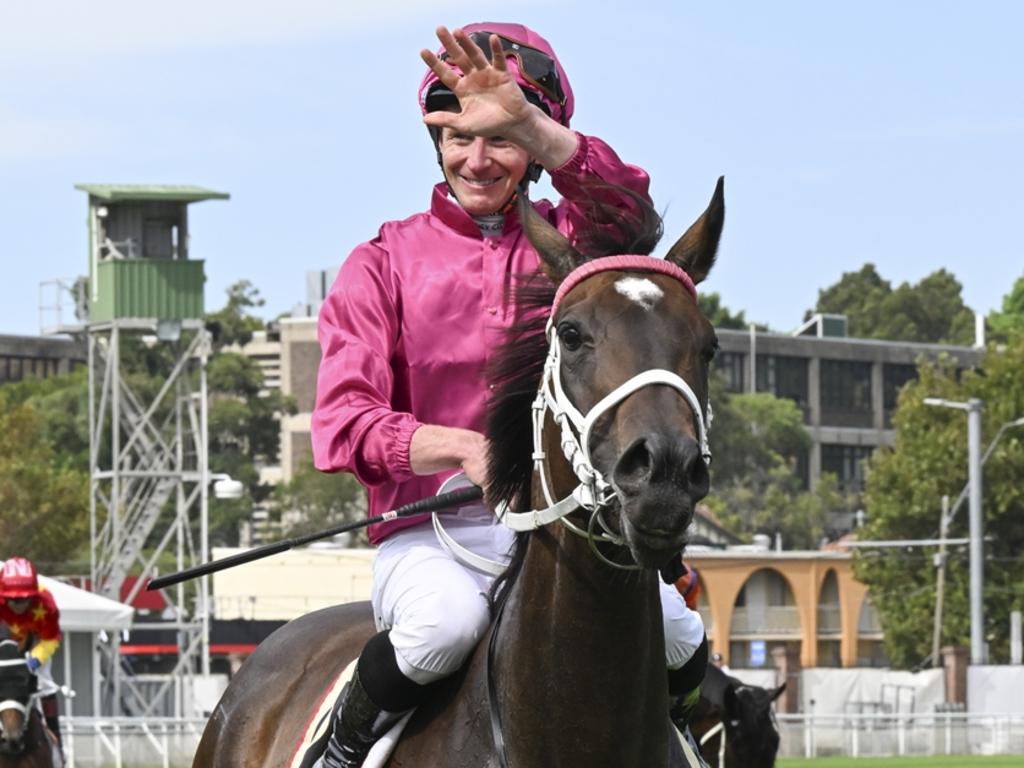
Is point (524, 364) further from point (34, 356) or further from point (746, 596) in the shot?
point (34, 356)

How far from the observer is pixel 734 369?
11750cm

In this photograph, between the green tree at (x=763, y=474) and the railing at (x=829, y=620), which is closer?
the railing at (x=829, y=620)

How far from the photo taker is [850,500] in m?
105

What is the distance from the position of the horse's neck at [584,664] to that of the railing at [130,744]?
2936 centimetres

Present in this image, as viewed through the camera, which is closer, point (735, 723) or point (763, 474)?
point (735, 723)

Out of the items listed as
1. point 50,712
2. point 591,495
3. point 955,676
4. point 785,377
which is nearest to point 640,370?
point 591,495

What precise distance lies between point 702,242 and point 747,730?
434 inches

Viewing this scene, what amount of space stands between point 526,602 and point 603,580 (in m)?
0.35

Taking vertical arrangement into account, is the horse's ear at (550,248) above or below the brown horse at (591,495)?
above

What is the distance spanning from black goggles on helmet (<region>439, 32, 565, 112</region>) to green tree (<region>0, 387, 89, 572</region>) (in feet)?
179

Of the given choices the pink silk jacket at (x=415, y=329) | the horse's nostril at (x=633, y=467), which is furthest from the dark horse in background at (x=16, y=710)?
the horse's nostril at (x=633, y=467)

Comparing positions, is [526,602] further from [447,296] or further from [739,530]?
[739,530]

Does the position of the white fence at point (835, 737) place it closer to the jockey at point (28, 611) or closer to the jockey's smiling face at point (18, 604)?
the jockey at point (28, 611)

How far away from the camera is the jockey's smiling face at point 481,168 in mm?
6785
